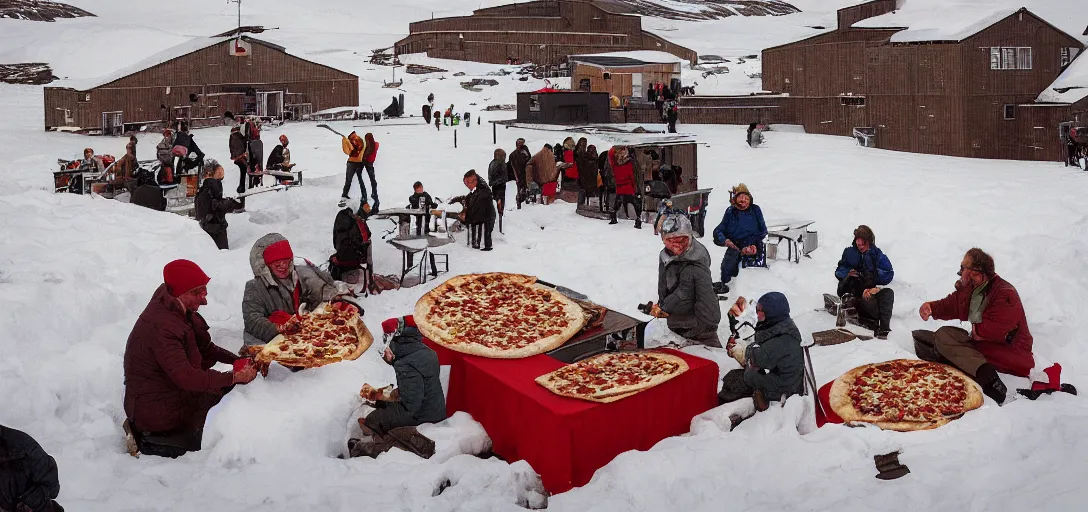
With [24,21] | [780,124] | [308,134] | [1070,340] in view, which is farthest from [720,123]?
[24,21]

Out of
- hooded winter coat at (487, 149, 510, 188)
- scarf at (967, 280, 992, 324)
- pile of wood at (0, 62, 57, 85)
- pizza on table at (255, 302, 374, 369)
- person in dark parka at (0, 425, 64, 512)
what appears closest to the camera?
person in dark parka at (0, 425, 64, 512)

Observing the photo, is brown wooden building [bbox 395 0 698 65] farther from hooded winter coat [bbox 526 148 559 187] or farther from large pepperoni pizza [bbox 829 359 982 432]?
large pepperoni pizza [bbox 829 359 982 432]

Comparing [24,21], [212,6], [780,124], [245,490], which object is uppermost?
[212,6]

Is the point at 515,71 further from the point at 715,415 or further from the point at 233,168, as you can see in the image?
the point at 715,415

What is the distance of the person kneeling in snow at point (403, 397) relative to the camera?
20.0 ft

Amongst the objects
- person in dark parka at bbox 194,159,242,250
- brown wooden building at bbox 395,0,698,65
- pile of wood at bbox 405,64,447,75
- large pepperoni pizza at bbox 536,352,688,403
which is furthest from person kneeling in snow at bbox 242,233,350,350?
brown wooden building at bbox 395,0,698,65

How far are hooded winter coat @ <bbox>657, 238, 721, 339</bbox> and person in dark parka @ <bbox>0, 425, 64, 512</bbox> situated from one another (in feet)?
16.4

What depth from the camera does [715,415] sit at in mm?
6426

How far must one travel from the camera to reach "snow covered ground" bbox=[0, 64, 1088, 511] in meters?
5.39

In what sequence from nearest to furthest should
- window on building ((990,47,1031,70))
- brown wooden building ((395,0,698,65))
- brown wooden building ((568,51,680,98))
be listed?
window on building ((990,47,1031,70)) → brown wooden building ((568,51,680,98)) → brown wooden building ((395,0,698,65))

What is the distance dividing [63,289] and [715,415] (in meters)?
6.52

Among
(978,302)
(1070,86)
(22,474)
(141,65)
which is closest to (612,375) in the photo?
(978,302)

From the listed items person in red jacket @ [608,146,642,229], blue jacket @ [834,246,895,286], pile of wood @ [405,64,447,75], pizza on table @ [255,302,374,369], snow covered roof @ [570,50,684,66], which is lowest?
pizza on table @ [255,302,374,369]

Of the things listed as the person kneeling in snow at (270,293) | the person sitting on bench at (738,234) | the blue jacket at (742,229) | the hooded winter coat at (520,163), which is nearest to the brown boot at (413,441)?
the person kneeling in snow at (270,293)
